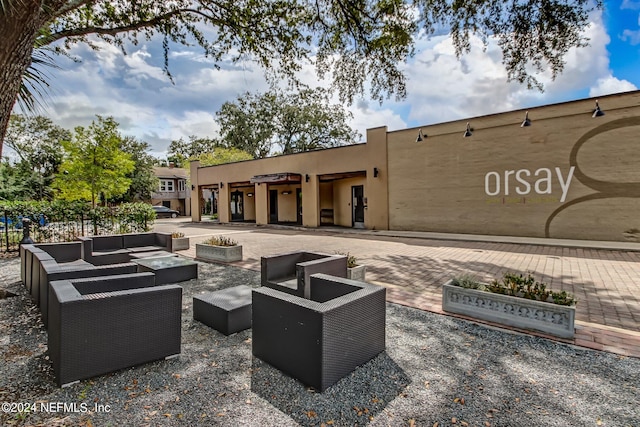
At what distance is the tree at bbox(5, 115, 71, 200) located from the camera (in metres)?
25.1

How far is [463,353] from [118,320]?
3203 mm

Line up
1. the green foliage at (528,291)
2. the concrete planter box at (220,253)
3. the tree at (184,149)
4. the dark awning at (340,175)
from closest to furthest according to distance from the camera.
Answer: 1. the green foliage at (528,291)
2. the concrete planter box at (220,253)
3. the dark awning at (340,175)
4. the tree at (184,149)

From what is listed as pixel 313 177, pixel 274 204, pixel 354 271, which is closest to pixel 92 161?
pixel 274 204

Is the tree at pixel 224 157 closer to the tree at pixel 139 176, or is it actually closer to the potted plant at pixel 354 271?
the tree at pixel 139 176

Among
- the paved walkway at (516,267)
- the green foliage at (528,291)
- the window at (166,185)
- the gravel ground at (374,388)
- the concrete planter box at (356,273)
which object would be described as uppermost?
the window at (166,185)

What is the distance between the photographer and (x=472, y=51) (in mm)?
6684

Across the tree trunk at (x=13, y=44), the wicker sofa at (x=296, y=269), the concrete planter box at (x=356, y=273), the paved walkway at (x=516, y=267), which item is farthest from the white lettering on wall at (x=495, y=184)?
the tree trunk at (x=13, y=44)

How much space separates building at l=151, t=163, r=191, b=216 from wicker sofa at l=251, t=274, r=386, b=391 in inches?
1322

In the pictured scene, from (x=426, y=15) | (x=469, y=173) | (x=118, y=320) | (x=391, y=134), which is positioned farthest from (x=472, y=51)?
(x=118, y=320)

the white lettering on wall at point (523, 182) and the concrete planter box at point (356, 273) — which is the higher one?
the white lettering on wall at point (523, 182)

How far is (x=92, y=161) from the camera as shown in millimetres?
14734

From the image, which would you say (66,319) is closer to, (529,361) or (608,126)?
(529,361)

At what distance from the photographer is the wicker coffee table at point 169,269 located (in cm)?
520

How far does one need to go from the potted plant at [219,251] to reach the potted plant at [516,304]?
4982 millimetres
